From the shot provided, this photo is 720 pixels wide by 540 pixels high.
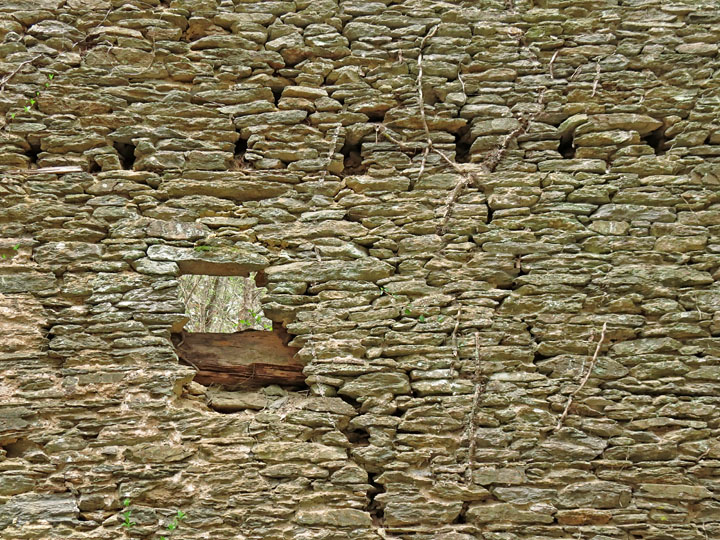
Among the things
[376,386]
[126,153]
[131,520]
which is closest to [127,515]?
[131,520]

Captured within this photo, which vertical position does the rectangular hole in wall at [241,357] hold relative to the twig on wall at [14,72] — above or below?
below

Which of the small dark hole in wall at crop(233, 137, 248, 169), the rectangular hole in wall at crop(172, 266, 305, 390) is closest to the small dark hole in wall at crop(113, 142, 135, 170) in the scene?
the small dark hole in wall at crop(233, 137, 248, 169)

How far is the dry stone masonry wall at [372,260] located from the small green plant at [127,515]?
0.14 feet

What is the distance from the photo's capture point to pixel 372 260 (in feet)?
12.3

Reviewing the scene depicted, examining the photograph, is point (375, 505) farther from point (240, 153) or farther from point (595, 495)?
point (240, 153)

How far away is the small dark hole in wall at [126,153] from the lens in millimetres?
4027

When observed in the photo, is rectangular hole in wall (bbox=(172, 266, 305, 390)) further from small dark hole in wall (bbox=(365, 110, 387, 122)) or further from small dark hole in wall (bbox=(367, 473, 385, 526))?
small dark hole in wall (bbox=(365, 110, 387, 122))

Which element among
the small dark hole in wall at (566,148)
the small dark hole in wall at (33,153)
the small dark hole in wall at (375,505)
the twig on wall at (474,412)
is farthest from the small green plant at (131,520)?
the small dark hole in wall at (566,148)

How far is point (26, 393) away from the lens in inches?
134

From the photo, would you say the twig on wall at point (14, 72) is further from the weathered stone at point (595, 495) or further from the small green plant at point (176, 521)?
the weathered stone at point (595, 495)

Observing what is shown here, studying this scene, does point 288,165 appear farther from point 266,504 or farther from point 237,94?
point 266,504

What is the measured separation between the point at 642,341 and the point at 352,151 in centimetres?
220

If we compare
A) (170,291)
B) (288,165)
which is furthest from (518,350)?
(170,291)

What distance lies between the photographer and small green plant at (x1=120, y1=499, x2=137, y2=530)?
3191mm
